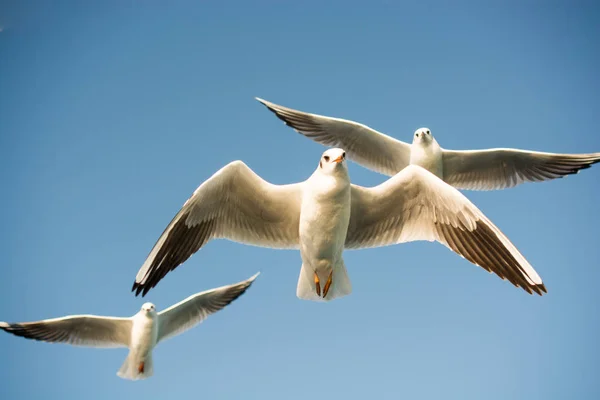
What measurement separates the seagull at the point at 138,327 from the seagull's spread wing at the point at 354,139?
2737mm

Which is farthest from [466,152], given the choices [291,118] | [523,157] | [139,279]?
[139,279]

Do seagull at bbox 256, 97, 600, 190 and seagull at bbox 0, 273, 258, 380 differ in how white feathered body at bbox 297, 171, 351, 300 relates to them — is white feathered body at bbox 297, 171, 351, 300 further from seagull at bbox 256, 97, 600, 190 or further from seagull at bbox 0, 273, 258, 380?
seagull at bbox 0, 273, 258, 380

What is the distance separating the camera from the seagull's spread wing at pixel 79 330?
10719 mm

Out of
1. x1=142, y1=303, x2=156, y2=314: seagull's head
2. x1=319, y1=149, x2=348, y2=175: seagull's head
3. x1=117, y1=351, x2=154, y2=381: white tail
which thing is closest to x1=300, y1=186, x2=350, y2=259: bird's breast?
x1=319, y1=149, x2=348, y2=175: seagull's head

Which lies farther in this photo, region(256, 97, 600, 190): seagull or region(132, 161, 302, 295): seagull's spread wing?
region(256, 97, 600, 190): seagull

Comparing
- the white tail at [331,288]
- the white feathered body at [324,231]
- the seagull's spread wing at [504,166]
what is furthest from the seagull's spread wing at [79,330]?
the seagull's spread wing at [504,166]

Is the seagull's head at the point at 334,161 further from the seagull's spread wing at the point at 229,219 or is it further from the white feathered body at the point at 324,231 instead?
the seagull's spread wing at the point at 229,219

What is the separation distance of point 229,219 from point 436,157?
4194 millimetres

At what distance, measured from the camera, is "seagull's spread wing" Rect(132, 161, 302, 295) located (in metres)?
6.47

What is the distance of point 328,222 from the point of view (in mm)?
6422

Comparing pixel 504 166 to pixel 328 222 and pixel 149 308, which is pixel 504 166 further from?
pixel 149 308

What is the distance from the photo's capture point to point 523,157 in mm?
10219

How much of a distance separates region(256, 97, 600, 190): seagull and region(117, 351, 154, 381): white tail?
4659 millimetres

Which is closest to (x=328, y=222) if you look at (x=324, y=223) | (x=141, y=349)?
(x=324, y=223)
